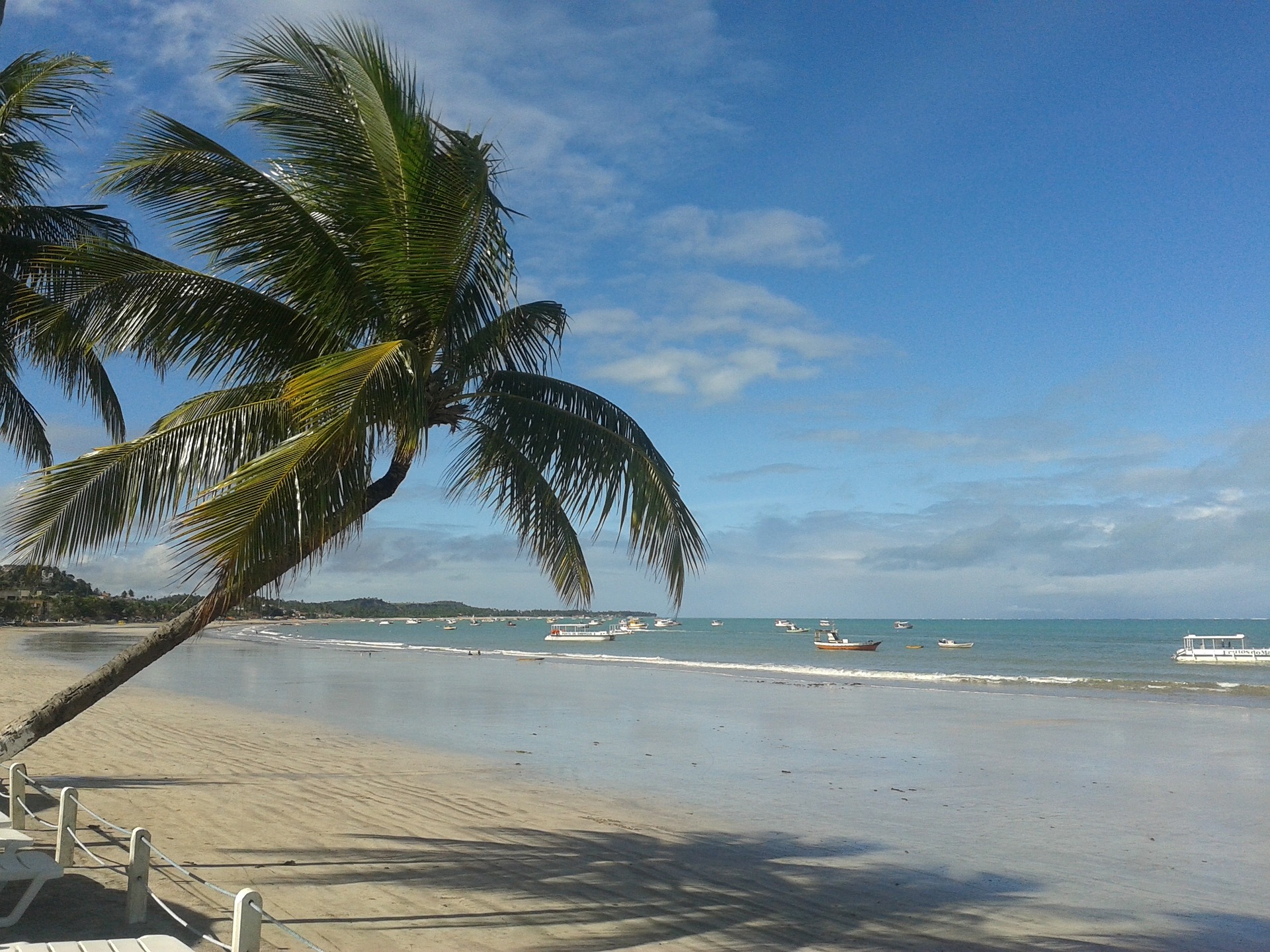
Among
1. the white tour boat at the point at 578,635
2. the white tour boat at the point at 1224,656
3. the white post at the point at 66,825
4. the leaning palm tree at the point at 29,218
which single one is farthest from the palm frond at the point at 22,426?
the white tour boat at the point at 578,635

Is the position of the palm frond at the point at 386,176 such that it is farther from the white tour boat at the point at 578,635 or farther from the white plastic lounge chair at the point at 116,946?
the white tour boat at the point at 578,635

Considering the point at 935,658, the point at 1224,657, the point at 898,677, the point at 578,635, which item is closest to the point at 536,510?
the point at 898,677

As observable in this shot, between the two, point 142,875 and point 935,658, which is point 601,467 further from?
point 935,658

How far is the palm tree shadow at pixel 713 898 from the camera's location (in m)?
6.21

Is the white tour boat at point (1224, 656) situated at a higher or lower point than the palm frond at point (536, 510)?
lower

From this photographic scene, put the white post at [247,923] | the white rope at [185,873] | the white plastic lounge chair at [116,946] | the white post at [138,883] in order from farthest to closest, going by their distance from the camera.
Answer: the white post at [138,883]
the white rope at [185,873]
the white plastic lounge chair at [116,946]
the white post at [247,923]

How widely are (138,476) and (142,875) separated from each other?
2.12 m

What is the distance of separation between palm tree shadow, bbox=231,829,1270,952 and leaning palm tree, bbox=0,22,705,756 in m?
2.17

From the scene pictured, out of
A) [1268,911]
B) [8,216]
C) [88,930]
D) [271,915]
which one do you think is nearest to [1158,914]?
[1268,911]

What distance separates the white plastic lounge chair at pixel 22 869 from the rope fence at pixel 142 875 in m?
0.25

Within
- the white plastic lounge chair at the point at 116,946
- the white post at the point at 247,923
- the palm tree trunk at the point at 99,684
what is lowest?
the white plastic lounge chair at the point at 116,946

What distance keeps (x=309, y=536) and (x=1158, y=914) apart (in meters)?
6.59

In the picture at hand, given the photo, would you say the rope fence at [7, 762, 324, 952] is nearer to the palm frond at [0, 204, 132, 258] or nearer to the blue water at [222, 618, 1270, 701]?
the palm frond at [0, 204, 132, 258]

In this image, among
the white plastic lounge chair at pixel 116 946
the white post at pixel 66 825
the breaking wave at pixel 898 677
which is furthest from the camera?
the breaking wave at pixel 898 677
